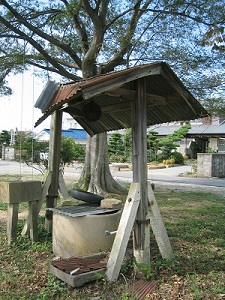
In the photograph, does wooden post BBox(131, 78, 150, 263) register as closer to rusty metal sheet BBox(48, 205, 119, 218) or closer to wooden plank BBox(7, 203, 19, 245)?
rusty metal sheet BBox(48, 205, 119, 218)

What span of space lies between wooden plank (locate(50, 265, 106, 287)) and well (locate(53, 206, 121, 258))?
70 cm

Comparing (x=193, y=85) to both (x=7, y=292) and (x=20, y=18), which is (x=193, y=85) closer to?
(x=20, y=18)

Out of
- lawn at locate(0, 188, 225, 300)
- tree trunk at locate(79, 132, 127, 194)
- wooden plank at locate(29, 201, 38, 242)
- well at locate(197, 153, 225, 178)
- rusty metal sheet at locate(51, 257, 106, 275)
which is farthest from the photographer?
well at locate(197, 153, 225, 178)

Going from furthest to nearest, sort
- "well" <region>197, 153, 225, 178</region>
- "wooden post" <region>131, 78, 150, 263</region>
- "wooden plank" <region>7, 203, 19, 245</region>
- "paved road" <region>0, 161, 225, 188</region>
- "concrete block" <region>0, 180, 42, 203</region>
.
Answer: "well" <region>197, 153, 225, 178</region> → "paved road" <region>0, 161, 225, 188</region> → "wooden plank" <region>7, 203, 19, 245</region> → "concrete block" <region>0, 180, 42, 203</region> → "wooden post" <region>131, 78, 150, 263</region>

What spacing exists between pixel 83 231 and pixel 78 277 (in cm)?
96

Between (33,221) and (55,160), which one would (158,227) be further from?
(55,160)

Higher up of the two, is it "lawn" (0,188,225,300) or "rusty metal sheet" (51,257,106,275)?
"rusty metal sheet" (51,257,106,275)

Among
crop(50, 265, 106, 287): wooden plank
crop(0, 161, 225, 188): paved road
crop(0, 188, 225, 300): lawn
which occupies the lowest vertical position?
crop(0, 188, 225, 300): lawn

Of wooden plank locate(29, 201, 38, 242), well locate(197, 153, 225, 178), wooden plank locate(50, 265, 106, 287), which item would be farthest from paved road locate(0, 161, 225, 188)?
wooden plank locate(50, 265, 106, 287)

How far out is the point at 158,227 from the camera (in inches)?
173

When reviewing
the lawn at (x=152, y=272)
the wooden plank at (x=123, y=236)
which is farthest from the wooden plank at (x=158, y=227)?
the wooden plank at (x=123, y=236)

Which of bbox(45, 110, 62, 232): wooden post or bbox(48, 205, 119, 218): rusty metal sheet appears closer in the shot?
bbox(48, 205, 119, 218): rusty metal sheet

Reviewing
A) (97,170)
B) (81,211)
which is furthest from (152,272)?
(97,170)

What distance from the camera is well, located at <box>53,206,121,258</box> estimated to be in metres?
4.59
